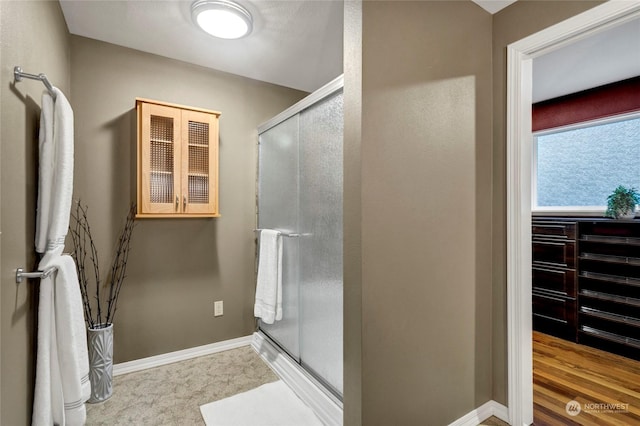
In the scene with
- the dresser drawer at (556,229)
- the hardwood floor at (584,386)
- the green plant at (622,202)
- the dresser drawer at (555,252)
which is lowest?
the hardwood floor at (584,386)

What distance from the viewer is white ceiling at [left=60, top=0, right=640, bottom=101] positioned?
1.87 m

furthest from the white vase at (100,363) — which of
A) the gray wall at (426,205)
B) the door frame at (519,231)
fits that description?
the door frame at (519,231)

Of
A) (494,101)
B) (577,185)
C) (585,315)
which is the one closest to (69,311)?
(494,101)

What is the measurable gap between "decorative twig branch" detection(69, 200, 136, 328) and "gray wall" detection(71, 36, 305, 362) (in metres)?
0.04

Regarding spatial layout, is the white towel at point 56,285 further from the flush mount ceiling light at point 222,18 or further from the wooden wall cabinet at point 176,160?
the flush mount ceiling light at point 222,18

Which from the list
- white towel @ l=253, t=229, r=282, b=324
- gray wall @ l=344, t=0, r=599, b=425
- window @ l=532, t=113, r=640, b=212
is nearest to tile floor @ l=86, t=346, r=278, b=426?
white towel @ l=253, t=229, r=282, b=324

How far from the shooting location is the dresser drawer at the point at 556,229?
9.53ft

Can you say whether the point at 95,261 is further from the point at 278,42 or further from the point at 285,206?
the point at 278,42

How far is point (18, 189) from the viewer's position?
1.25m

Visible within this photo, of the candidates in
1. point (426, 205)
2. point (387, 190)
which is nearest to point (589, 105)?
point (426, 205)

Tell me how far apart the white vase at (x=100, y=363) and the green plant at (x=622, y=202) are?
13.6ft

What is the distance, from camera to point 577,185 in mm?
3309

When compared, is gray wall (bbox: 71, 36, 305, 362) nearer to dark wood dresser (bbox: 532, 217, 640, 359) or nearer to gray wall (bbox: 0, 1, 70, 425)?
gray wall (bbox: 0, 1, 70, 425)

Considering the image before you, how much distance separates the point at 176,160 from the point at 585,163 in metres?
3.98
